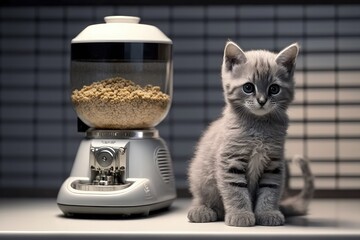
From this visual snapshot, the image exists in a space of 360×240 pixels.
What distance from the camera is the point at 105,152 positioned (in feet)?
5.23

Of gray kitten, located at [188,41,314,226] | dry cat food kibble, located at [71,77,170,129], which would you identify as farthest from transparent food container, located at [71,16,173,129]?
gray kitten, located at [188,41,314,226]

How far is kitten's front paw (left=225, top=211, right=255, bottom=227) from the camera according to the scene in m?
1.44

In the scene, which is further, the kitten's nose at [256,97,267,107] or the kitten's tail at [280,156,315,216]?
the kitten's tail at [280,156,315,216]

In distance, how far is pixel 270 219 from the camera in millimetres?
1459

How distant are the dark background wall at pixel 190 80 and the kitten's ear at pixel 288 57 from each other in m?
0.59

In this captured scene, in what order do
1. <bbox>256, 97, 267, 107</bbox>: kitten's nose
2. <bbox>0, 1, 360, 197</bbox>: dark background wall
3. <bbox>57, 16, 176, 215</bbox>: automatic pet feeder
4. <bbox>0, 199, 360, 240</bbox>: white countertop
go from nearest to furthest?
<bbox>0, 199, 360, 240</bbox>: white countertop < <bbox>256, 97, 267, 107</bbox>: kitten's nose < <bbox>57, 16, 176, 215</bbox>: automatic pet feeder < <bbox>0, 1, 360, 197</bbox>: dark background wall

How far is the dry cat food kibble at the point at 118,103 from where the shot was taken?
166cm

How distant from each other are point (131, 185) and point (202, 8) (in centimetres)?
75

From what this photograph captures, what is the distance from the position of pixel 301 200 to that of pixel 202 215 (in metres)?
0.32

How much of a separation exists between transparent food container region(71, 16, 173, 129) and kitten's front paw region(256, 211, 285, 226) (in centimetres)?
40

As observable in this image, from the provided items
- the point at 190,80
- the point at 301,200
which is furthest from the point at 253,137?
the point at 190,80

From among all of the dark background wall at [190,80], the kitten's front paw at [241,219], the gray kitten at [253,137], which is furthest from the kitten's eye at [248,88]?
the dark background wall at [190,80]

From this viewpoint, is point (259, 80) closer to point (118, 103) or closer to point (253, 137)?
point (253, 137)

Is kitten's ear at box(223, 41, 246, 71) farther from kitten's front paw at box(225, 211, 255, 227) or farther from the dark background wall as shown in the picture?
the dark background wall
